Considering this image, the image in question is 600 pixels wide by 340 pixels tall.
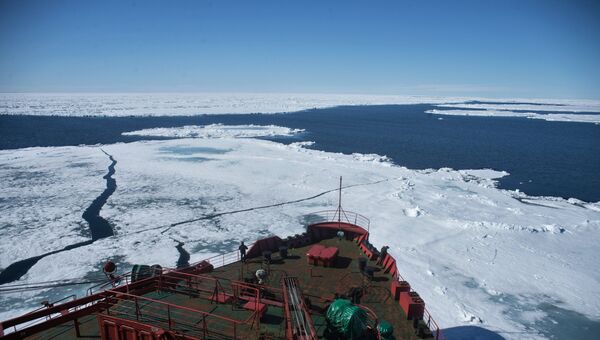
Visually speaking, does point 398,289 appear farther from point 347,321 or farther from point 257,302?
point 257,302

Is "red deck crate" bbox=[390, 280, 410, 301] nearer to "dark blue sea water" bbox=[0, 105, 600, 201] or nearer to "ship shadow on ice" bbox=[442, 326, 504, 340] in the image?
"ship shadow on ice" bbox=[442, 326, 504, 340]

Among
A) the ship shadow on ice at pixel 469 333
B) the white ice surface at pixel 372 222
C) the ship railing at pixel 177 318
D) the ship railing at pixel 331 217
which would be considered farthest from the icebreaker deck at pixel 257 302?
the ship railing at pixel 331 217

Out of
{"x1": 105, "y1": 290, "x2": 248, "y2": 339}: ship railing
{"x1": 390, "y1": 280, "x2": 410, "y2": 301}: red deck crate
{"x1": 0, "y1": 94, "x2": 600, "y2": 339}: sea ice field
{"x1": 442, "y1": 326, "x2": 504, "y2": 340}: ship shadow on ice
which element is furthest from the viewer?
{"x1": 0, "y1": 94, "x2": 600, "y2": 339}: sea ice field

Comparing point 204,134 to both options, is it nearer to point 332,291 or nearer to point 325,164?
point 325,164

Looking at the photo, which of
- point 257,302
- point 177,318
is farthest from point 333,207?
point 177,318

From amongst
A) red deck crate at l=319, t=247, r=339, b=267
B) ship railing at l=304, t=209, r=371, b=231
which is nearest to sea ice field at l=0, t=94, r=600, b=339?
ship railing at l=304, t=209, r=371, b=231

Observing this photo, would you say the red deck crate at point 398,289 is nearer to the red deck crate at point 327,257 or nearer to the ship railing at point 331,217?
the red deck crate at point 327,257
